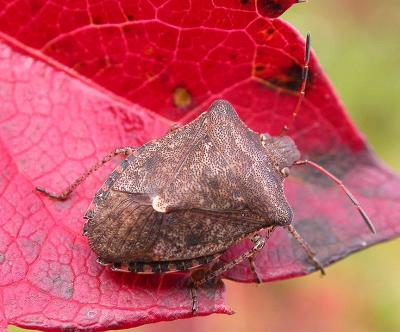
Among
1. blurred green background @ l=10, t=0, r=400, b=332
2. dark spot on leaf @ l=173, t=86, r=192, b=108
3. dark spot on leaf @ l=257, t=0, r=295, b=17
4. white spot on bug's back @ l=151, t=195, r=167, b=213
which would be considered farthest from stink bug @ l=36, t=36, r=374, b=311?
blurred green background @ l=10, t=0, r=400, b=332

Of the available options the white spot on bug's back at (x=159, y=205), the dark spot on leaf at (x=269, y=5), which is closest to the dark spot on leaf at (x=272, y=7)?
the dark spot on leaf at (x=269, y=5)

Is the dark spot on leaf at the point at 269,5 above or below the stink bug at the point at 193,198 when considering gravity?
above

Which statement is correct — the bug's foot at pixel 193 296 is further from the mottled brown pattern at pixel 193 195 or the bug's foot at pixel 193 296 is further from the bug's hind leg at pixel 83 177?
the bug's hind leg at pixel 83 177

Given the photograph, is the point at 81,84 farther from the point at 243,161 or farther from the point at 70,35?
the point at 243,161

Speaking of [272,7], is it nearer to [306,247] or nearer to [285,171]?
[285,171]

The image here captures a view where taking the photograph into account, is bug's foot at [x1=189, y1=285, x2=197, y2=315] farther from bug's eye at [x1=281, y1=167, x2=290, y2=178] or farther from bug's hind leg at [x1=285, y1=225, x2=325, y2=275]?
bug's eye at [x1=281, y1=167, x2=290, y2=178]

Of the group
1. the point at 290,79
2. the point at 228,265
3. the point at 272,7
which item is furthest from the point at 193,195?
the point at 272,7
